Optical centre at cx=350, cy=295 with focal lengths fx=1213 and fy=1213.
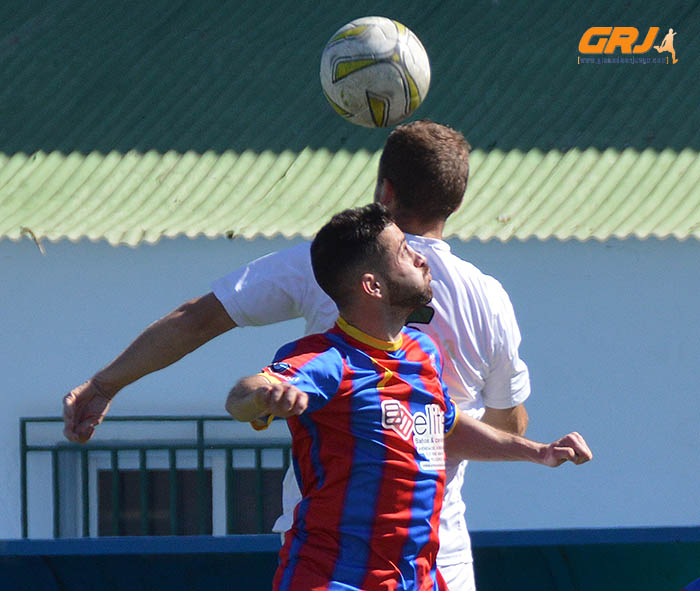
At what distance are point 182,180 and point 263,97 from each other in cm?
82

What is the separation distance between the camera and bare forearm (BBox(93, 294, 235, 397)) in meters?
2.89

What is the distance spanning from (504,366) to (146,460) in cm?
442

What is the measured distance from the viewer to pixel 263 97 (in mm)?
7137

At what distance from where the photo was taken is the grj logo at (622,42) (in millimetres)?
7238

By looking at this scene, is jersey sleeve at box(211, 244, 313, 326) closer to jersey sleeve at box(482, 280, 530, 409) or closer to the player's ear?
the player's ear

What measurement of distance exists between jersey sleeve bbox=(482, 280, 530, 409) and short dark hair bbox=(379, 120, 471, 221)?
251 mm

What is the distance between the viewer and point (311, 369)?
244cm

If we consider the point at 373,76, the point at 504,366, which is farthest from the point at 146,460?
the point at 504,366

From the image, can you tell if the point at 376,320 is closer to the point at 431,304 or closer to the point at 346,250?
the point at 346,250

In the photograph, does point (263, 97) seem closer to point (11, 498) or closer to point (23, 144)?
point (23, 144)

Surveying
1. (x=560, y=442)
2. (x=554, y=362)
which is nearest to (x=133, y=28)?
(x=554, y=362)

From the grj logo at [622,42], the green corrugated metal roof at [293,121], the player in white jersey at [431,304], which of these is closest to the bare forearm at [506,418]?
the player in white jersey at [431,304]

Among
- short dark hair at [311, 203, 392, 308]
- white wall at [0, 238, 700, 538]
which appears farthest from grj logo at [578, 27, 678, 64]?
short dark hair at [311, 203, 392, 308]

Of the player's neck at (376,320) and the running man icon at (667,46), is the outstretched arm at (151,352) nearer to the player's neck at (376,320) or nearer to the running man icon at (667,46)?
the player's neck at (376,320)
